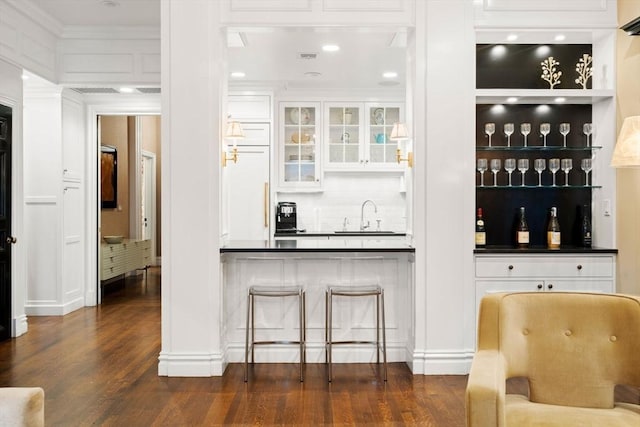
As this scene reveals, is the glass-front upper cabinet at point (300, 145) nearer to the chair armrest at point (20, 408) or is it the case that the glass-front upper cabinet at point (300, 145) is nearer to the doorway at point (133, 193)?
the doorway at point (133, 193)

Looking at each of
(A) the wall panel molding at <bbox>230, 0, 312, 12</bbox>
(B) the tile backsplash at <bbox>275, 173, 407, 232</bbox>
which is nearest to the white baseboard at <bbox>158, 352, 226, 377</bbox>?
(A) the wall panel molding at <bbox>230, 0, 312, 12</bbox>

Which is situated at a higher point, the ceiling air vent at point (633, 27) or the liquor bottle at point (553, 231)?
the ceiling air vent at point (633, 27)

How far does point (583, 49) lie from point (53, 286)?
5632 mm

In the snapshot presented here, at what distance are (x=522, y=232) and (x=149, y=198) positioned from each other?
798 cm

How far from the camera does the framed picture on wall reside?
28.1ft

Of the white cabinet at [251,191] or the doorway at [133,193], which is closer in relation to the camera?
the white cabinet at [251,191]

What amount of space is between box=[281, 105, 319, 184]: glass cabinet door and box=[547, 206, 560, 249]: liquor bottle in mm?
3571

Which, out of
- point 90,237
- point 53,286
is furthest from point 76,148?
point 53,286

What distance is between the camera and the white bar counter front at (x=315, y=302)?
Result: 4367 mm

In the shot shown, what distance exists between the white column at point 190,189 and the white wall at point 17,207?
6.95 feet

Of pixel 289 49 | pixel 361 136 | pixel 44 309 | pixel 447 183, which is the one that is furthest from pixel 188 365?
pixel 361 136

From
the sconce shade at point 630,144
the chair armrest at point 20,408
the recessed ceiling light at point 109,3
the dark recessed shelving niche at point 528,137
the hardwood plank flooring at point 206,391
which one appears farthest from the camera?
the recessed ceiling light at point 109,3

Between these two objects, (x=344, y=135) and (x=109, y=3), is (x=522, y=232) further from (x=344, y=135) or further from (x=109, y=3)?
(x=109, y=3)

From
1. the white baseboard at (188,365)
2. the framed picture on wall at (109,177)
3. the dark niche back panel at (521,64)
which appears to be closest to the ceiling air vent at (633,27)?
the dark niche back panel at (521,64)
